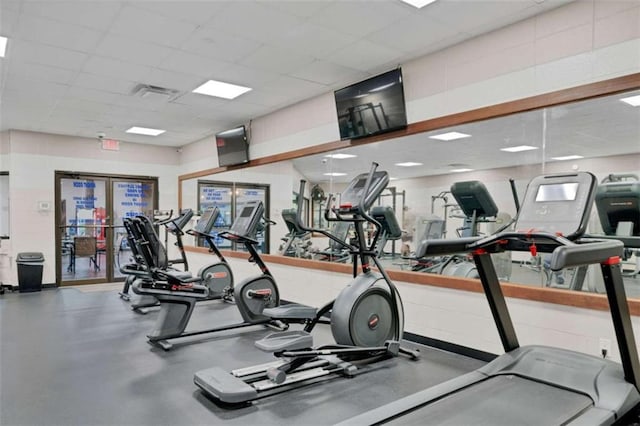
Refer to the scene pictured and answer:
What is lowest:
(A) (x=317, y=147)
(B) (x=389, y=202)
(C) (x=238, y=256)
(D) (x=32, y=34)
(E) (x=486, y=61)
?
(C) (x=238, y=256)

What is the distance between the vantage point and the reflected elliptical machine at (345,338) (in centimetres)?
320

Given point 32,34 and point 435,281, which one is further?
point 435,281

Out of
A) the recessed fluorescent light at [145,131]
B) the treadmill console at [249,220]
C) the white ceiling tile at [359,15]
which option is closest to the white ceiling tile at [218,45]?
the white ceiling tile at [359,15]

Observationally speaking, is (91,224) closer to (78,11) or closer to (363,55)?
(78,11)

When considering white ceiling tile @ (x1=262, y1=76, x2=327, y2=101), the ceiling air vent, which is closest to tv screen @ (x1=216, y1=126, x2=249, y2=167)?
the ceiling air vent

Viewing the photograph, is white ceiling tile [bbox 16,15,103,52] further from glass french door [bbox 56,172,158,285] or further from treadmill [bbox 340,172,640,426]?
glass french door [bbox 56,172,158,285]

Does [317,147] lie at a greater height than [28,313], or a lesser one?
greater

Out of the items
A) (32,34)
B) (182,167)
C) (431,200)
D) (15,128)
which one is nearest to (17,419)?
(32,34)

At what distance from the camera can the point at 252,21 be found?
376 centimetres

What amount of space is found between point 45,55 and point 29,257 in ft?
15.2

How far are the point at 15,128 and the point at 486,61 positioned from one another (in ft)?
27.3

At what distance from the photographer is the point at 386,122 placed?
477cm

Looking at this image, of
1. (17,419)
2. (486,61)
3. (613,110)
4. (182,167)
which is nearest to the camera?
(17,419)

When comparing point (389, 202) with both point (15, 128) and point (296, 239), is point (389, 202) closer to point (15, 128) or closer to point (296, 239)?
point (296, 239)
